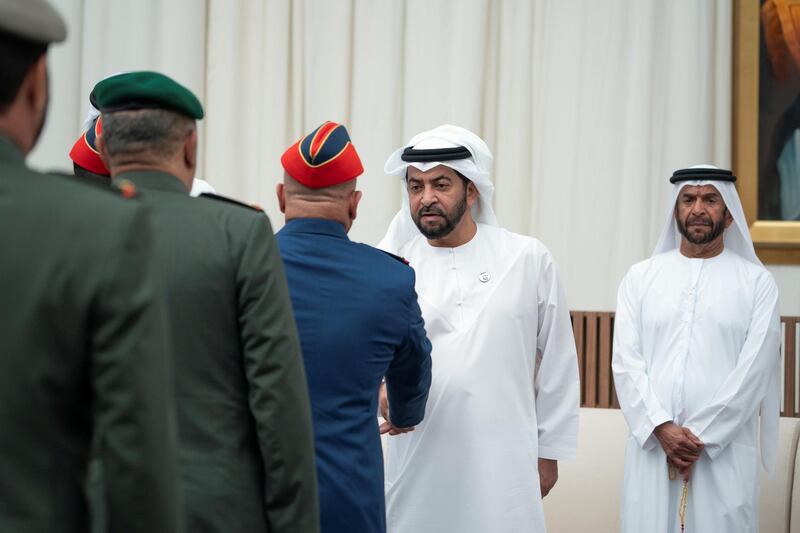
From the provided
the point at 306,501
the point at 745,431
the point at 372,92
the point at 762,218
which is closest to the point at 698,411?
the point at 745,431

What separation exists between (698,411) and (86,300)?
3.63 meters

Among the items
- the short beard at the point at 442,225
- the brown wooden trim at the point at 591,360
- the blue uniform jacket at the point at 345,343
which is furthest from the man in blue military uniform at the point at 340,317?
the brown wooden trim at the point at 591,360

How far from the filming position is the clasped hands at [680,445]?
14.4 feet

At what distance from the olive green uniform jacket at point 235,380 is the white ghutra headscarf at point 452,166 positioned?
208cm

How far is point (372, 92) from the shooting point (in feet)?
22.9

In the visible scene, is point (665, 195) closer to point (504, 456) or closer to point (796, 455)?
point (796, 455)

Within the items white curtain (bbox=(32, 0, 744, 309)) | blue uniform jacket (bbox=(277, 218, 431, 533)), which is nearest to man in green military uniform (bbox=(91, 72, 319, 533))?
blue uniform jacket (bbox=(277, 218, 431, 533))

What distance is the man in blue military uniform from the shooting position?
2539mm

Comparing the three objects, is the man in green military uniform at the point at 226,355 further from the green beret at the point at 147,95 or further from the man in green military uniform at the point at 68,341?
the man in green military uniform at the point at 68,341

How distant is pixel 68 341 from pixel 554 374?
281cm

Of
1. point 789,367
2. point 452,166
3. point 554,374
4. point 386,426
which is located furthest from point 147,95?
point 789,367

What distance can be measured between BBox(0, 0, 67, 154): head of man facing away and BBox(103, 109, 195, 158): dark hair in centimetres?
68

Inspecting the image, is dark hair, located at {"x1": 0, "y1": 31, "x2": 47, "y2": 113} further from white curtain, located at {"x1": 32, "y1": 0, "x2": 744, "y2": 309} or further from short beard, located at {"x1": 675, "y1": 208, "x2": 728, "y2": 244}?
white curtain, located at {"x1": 32, "y1": 0, "x2": 744, "y2": 309}

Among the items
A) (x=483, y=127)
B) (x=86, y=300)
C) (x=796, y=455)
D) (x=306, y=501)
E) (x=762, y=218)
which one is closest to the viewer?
(x=86, y=300)
